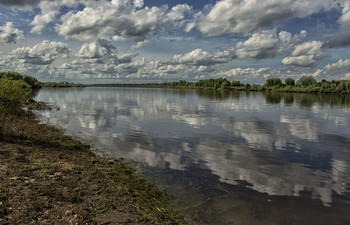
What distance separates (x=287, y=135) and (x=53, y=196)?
26.0 meters

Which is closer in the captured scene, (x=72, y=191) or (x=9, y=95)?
(x=72, y=191)

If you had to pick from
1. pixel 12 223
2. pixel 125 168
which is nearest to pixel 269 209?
pixel 125 168

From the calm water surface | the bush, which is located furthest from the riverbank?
the bush

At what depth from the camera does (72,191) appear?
1002 cm

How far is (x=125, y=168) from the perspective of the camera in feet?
49.4

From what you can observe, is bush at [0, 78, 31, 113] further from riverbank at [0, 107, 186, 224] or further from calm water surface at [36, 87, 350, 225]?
calm water surface at [36, 87, 350, 225]

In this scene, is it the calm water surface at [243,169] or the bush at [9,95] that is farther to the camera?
the bush at [9,95]

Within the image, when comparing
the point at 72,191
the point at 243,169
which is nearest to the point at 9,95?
the point at 72,191

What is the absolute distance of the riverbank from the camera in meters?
8.05

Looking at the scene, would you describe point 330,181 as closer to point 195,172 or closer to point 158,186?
point 195,172

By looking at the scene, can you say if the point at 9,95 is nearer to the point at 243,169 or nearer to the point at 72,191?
the point at 72,191

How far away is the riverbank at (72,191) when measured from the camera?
317 inches

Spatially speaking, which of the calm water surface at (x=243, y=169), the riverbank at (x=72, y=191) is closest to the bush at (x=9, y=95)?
the riverbank at (x=72, y=191)

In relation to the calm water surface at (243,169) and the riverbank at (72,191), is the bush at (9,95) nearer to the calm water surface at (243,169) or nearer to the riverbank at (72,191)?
the riverbank at (72,191)
